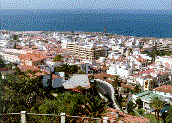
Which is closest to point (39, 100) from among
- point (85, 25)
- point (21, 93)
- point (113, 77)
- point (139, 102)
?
point (21, 93)

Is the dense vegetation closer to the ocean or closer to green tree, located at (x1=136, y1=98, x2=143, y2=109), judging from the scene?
green tree, located at (x1=136, y1=98, x2=143, y2=109)

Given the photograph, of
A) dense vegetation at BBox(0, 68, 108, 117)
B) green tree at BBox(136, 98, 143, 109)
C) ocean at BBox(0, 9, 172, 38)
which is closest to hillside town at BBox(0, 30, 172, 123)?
green tree at BBox(136, 98, 143, 109)

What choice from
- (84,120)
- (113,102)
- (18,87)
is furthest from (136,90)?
(84,120)

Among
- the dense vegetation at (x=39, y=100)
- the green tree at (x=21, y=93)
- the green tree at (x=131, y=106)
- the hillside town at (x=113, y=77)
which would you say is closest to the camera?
the dense vegetation at (x=39, y=100)

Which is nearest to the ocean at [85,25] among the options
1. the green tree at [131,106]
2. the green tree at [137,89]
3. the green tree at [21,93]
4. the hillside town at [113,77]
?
the hillside town at [113,77]

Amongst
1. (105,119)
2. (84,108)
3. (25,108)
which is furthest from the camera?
(25,108)

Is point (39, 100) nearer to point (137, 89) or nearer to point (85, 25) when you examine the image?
point (137, 89)

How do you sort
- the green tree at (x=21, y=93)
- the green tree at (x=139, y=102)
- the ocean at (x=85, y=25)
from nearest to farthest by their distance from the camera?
1. the green tree at (x=21, y=93)
2. the green tree at (x=139, y=102)
3. the ocean at (x=85, y=25)

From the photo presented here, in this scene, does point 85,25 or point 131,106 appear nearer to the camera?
point 131,106

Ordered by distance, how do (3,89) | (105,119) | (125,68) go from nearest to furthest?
(105,119) < (3,89) < (125,68)

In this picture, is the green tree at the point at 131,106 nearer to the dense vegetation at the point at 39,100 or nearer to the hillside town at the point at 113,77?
the hillside town at the point at 113,77

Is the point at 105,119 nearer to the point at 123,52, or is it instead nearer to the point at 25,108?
the point at 25,108
